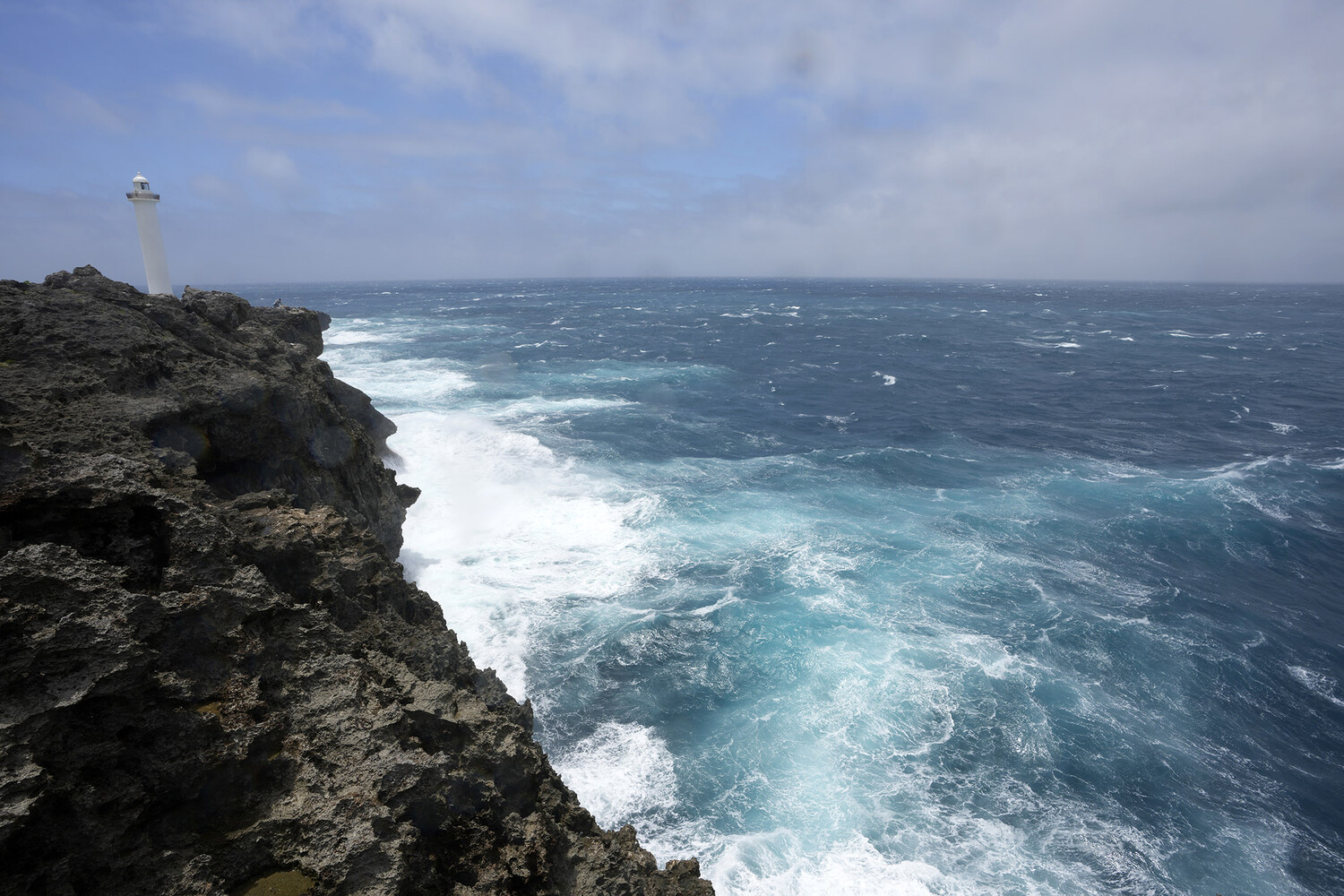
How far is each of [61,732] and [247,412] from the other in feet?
33.8

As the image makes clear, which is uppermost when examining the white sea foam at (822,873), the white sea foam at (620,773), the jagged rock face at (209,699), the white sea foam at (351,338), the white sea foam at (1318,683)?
the jagged rock face at (209,699)

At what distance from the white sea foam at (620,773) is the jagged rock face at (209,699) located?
17.9 ft

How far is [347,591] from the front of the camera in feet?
39.6

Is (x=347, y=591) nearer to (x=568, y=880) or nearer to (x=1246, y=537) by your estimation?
(x=568, y=880)

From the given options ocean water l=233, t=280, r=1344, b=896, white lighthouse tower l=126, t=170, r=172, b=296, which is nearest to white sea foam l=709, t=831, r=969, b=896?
ocean water l=233, t=280, r=1344, b=896

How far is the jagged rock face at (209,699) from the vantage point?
694 cm

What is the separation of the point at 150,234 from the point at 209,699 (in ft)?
122

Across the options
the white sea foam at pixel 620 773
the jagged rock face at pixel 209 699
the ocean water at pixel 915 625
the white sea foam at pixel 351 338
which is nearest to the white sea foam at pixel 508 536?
the ocean water at pixel 915 625

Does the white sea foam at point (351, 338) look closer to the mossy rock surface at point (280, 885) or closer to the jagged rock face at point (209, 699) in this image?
the jagged rock face at point (209, 699)

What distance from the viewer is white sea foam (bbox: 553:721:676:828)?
16.1 m

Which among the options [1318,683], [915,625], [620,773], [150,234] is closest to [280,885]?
[620,773]

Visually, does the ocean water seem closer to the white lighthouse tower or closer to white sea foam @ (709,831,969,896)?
white sea foam @ (709,831,969,896)

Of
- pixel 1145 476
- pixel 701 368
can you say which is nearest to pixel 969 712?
pixel 1145 476

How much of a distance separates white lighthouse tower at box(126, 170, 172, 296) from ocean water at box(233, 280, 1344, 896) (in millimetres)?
14454
